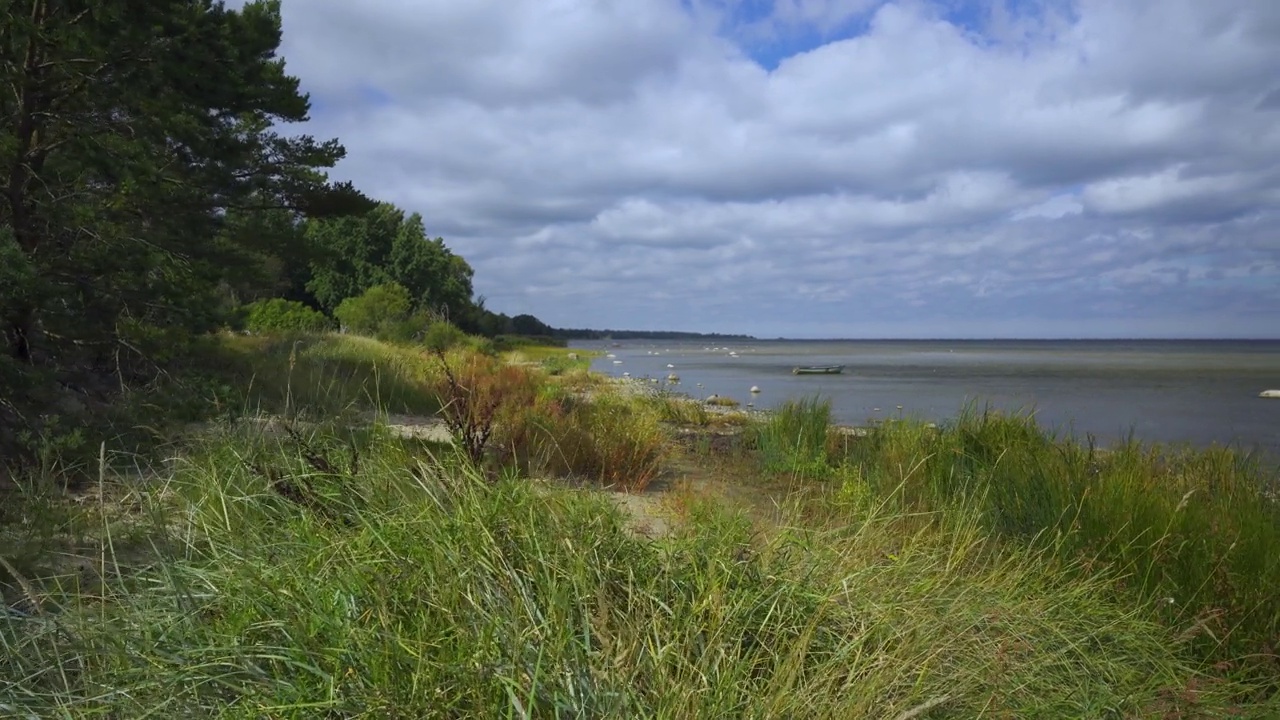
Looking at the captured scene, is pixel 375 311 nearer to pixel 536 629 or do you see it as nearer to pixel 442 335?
pixel 442 335

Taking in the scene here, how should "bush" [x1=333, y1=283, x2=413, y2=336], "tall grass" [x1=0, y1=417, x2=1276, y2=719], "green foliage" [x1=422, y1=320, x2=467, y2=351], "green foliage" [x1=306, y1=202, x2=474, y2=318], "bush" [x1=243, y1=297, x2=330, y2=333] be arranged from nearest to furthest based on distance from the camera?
"tall grass" [x1=0, y1=417, x2=1276, y2=719], "bush" [x1=243, y1=297, x2=330, y2=333], "green foliage" [x1=422, y1=320, x2=467, y2=351], "bush" [x1=333, y1=283, x2=413, y2=336], "green foliage" [x1=306, y1=202, x2=474, y2=318]

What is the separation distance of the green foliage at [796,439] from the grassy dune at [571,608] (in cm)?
363

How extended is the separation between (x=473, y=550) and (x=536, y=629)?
47cm

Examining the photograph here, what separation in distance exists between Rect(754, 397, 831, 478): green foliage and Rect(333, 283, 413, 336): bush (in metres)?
20.9

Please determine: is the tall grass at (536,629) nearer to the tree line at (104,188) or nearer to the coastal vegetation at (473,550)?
the coastal vegetation at (473,550)

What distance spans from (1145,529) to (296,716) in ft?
13.6

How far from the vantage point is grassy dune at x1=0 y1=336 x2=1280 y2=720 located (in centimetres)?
213

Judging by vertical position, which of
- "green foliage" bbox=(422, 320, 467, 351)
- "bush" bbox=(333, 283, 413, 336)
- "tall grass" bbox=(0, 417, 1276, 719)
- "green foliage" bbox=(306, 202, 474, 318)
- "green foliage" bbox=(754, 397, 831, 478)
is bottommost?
"green foliage" bbox=(754, 397, 831, 478)

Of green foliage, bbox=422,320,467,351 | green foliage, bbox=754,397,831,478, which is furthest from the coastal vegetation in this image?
green foliage, bbox=422,320,467,351

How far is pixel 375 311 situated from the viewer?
101 ft

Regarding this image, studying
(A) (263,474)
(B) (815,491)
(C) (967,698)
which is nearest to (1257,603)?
(C) (967,698)

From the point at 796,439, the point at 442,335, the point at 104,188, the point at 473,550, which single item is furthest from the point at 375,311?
the point at 473,550

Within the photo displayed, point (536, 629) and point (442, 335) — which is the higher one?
point (442, 335)

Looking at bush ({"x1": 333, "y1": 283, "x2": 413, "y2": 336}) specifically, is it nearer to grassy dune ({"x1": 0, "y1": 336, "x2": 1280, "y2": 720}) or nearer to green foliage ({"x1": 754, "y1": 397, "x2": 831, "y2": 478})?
green foliage ({"x1": 754, "y1": 397, "x2": 831, "y2": 478})
